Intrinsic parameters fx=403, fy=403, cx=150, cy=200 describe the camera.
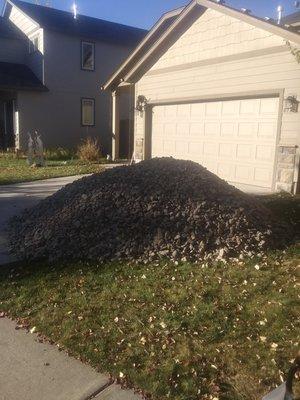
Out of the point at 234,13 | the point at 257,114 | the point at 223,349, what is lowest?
the point at 223,349

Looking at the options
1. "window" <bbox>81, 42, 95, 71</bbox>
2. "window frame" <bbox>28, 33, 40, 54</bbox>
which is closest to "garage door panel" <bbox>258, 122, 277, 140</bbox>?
"window" <bbox>81, 42, 95, 71</bbox>

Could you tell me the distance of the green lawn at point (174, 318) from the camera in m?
3.08

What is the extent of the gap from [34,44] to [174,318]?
2062 centimetres

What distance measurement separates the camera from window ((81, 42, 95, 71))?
2157 cm

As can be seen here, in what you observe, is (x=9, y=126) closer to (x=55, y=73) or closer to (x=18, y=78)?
(x=18, y=78)

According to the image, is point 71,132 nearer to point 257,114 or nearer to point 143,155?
point 143,155

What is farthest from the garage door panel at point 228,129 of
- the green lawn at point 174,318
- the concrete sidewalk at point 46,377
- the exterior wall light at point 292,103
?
the concrete sidewalk at point 46,377

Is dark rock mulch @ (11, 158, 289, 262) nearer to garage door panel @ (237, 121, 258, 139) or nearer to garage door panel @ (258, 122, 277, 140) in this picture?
garage door panel @ (258, 122, 277, 140)

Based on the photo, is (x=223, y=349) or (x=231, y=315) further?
(x=231, y=315)

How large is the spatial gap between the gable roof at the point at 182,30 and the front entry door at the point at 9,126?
8.20 metres

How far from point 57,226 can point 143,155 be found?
8313 millimetres

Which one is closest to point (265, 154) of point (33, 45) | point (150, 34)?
point (150, 34)

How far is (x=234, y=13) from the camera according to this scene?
10.5 metres

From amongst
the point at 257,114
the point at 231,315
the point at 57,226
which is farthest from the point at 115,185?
the point at 257,114
